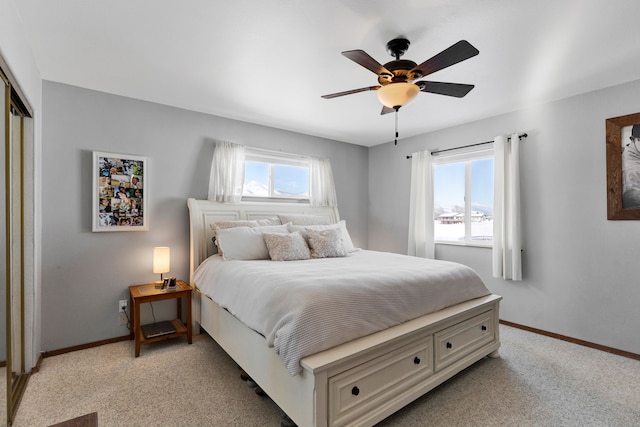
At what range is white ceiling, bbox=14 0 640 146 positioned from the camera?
1.77 metres

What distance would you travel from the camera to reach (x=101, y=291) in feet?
9.40

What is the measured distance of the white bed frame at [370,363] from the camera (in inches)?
60.7

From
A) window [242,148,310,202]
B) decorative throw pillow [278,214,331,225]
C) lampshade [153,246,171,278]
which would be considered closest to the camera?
lampshade [153,246,171,278]

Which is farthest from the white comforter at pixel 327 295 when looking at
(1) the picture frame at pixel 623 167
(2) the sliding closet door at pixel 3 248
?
(1) the picture frame at pixel 623 167

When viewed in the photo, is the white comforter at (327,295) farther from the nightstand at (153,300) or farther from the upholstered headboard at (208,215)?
the upholstered headboard at (208,215)

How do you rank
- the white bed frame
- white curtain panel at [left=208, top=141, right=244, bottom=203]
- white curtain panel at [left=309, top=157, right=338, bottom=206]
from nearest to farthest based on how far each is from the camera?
the white bed frame → white curtain panel at [left=208, top=141, right=244, bottom=203] → white curtain panel at [left=309, top=157, right=338, bottom=206]

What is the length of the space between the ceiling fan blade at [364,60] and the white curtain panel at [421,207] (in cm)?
247

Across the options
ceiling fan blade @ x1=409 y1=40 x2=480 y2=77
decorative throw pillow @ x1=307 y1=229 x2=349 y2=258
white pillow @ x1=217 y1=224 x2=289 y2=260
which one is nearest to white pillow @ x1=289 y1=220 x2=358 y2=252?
decorative throw pillow @ x1=307 y1=229 x2=349 y2=258

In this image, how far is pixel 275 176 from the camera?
163 inches

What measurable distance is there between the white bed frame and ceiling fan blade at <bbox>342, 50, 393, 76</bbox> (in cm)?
166

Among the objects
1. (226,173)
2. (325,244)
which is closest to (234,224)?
(226,173)

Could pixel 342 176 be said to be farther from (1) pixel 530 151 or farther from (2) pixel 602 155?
Answer: (2) pixel 602 155

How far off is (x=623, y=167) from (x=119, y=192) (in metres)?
4.75

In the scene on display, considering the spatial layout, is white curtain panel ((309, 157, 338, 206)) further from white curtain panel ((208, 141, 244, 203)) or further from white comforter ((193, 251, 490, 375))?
white comforter ((193, 251, 490, 375))
